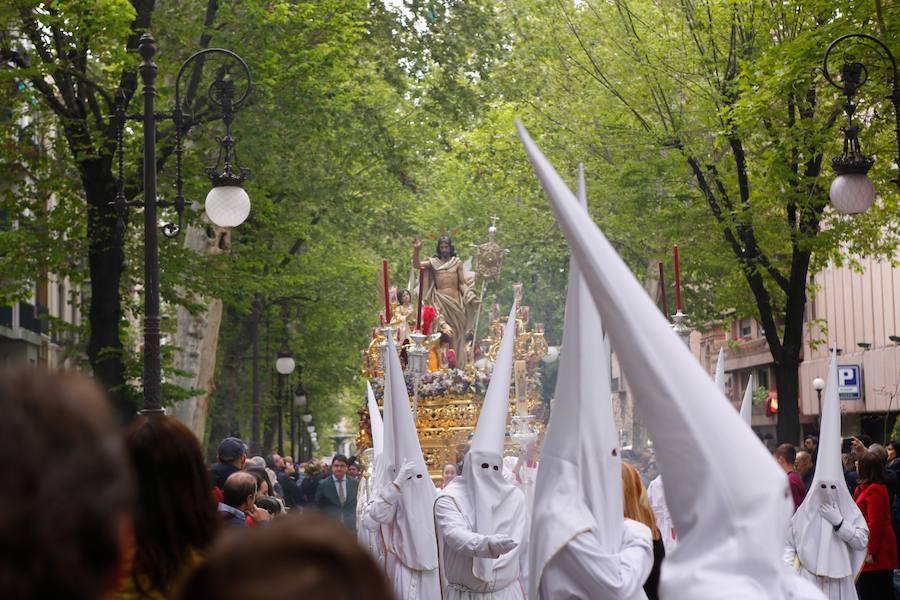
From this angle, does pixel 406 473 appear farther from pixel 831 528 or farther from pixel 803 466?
pixel 803 466

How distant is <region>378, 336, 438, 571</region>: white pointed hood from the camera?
1223 cm

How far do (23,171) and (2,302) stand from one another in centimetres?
227

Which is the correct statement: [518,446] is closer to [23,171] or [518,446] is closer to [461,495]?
[23,171]

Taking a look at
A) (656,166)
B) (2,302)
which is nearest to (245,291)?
(2,302)

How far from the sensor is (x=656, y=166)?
2705 centimetres

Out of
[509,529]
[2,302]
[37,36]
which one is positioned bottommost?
[509,529]

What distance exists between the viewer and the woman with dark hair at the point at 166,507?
3.92 m

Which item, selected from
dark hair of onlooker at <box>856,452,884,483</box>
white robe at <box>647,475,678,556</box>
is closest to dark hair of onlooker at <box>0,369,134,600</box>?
white robe at <box>647,475,678,556</box>

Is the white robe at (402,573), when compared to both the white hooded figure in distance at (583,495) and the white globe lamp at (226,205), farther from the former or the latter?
the white hooded figure in distance at (583,495)

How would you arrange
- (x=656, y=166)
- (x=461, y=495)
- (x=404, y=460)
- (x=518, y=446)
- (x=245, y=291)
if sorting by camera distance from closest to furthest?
1. (x=461, y=495)
2. (x=404, y=460)
3. (x=518, y=446)
4. (x=245, y=291)
5. (x=656, y=166)

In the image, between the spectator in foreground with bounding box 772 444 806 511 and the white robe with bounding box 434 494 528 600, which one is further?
the spectator in foreground with bounding box 772 444 806 511

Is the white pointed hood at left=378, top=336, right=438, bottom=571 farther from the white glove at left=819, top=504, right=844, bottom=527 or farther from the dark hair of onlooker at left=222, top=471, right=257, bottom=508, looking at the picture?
the dark hair of onlooker at left=222, top=471, right=257, bottom=508

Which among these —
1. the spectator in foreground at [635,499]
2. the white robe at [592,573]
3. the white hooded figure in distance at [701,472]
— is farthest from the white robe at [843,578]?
the white hooded figure in distance at [701,472]

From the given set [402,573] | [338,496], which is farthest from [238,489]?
[338,496]
